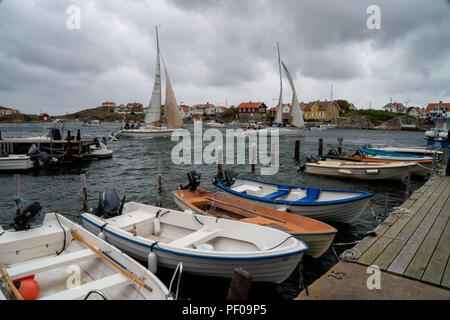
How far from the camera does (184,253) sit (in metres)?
6.07

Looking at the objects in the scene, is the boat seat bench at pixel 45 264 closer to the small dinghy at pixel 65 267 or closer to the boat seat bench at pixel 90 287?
the small dinghy at pixel 65 267

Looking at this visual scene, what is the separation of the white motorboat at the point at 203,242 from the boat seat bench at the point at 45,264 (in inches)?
45.5

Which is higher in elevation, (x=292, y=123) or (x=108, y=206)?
(x=292, y=123)

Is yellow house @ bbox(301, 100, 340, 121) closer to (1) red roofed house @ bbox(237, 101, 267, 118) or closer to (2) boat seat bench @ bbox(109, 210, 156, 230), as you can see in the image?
(1) red roofed house @ bbox(237, 101, 267, 118)

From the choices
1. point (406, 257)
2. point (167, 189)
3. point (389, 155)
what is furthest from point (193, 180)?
point (389, 155)

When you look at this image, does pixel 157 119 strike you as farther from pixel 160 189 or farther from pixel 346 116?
pixel 346 116

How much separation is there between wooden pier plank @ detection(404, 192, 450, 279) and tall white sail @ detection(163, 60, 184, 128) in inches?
1705

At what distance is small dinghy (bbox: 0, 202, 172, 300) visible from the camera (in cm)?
488

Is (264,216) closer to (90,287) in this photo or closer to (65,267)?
(90,287)

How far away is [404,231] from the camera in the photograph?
7.13 meters

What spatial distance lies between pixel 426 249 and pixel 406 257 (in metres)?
0.77

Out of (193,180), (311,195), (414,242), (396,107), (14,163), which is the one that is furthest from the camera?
(396,107)

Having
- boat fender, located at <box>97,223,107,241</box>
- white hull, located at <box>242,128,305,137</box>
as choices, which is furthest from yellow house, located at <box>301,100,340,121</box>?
boat fender, located at <box>97,223,107,241</box>

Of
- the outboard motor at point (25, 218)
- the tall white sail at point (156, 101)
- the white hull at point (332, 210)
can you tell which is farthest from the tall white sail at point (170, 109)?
the outboard motor at point (25, 218)
